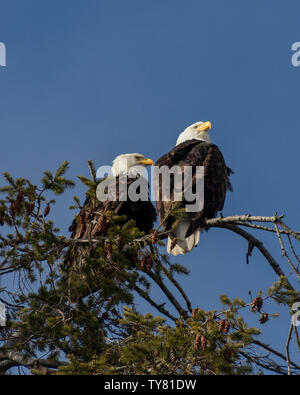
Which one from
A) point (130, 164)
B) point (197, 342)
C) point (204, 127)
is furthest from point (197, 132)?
point (197, 342)

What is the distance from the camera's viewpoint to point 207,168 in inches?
310

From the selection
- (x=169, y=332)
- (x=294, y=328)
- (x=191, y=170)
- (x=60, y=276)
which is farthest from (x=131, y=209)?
(x=294, y=328)

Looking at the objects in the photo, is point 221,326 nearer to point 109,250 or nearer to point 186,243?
point 109,250

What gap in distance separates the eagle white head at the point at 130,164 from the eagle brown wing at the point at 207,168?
0.95 meters

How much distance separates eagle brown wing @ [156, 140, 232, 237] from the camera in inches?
303

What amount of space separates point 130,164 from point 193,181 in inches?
68.4

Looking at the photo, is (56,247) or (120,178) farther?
(120,178)

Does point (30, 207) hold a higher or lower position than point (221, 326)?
higher

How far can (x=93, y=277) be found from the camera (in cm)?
561

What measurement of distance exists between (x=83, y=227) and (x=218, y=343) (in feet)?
4.98

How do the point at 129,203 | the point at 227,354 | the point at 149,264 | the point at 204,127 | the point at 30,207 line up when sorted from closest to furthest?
the point at 227,354 < the point at 149,264 < the point at 30,207 < the point at 129,203 < the point at 204,127

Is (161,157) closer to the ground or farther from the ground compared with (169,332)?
farther from the ground
